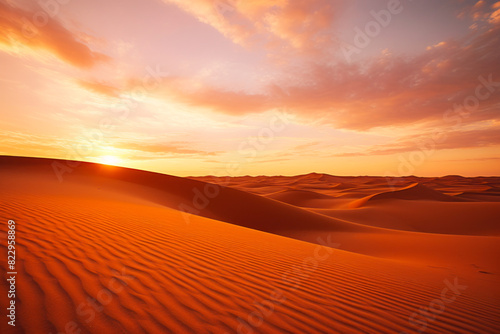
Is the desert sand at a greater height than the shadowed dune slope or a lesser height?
lesser

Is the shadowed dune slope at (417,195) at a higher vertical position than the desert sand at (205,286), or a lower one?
higher

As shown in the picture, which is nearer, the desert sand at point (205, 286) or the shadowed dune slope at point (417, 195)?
the desert sand at point (205, 286)

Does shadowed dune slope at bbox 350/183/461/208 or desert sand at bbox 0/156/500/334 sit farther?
shadowed dune slope at bbox 350/183/461/208

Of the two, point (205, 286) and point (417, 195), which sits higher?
→ point (417, 195)

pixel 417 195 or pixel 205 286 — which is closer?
pixel 205 286

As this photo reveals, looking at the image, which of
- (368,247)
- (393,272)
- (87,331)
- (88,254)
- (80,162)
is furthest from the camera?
(80,162)

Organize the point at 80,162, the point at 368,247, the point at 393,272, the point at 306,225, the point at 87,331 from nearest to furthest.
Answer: the point at 87,331, the point at 393,272, the point at 368,247, the point at 306,225, the point at 80,162

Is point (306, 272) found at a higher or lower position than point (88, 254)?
lower

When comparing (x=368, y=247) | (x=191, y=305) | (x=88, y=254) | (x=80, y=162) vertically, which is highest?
(x=80, y=162)

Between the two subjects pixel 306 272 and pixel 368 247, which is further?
pixel 368 247

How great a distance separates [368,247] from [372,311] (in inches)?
300

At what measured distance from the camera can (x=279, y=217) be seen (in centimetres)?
1388

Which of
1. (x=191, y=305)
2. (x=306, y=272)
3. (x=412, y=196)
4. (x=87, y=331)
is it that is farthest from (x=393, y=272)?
(x=412, y=196)

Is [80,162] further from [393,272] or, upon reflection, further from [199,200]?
[393,272]
